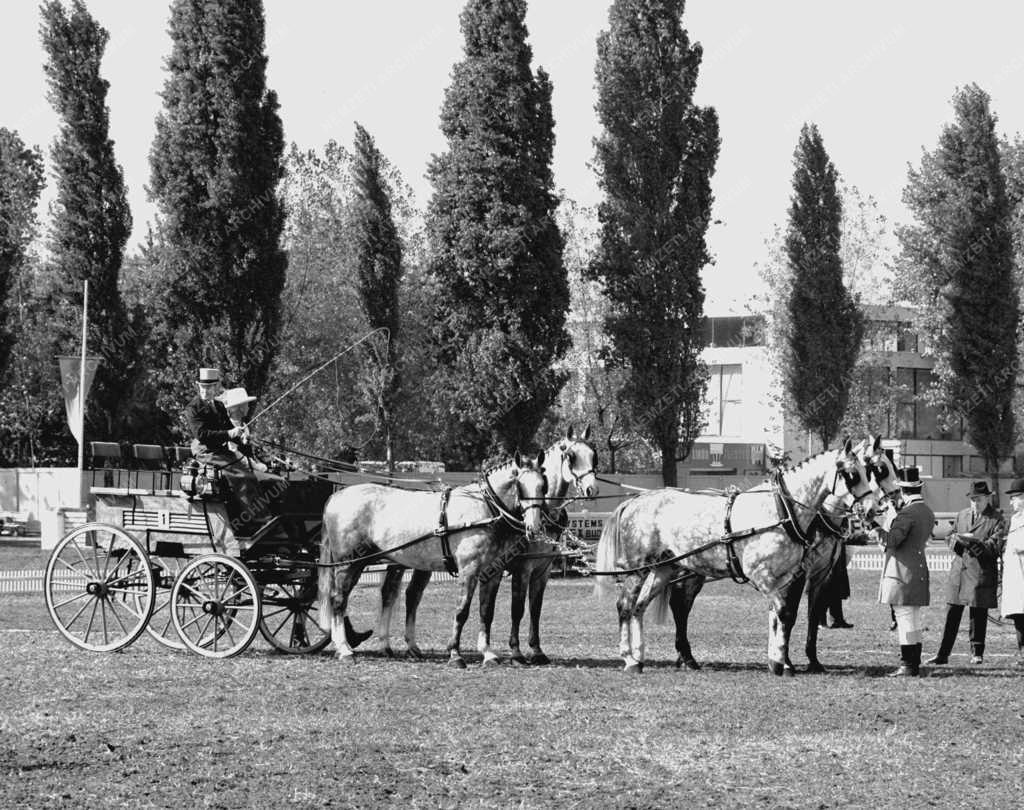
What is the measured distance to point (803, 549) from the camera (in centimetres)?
1420

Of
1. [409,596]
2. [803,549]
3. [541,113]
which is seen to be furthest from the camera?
[541,113]

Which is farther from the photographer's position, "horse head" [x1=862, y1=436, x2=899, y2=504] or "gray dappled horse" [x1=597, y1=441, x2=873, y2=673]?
"gray dappled horse" [x1=597, y1=441, x2=873, y2=673]

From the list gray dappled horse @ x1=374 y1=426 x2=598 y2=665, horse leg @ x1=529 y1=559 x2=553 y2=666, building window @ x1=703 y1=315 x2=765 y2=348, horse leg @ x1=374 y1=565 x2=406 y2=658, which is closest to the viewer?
gray dappled horse @ x1=374 y1=426 x2=598 y2=665

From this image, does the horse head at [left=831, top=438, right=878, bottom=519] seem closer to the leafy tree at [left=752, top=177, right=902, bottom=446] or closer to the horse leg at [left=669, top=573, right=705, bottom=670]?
the horse leg at [left=669, top=573, right=705, bottom=670]

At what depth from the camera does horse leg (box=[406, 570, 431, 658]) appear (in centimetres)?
1549

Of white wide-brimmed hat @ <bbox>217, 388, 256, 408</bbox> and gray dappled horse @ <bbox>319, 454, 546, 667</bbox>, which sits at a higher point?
white wide-brimmed hat @ <bbox>217, 388, 256, 408</bbox>

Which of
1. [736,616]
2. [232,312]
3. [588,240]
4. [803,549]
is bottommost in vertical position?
[736,616]

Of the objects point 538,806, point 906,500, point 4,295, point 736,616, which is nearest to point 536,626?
point 906,500

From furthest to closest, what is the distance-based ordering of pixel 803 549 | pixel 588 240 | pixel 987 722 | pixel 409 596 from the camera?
pixel 588 240 < pixel 409 596 < pixel 803 549 < pixel 987 722

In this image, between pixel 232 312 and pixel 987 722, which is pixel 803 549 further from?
pixel 232 312

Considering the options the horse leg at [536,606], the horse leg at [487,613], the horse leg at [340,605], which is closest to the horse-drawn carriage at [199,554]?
the horse leg at [340,605]

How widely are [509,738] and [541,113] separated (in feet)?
120

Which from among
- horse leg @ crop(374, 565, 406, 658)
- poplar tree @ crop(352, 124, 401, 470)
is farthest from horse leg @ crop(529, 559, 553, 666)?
poplar tree @ crop(352, 124, 401, 470)

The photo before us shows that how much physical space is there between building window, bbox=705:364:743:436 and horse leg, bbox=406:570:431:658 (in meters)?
55.4
